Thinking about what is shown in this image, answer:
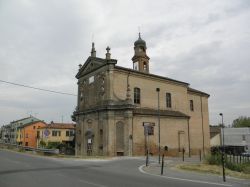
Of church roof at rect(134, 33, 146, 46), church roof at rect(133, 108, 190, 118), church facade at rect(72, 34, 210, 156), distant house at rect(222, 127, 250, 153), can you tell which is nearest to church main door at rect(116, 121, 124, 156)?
church facade at rect(72, 34, 210, 156)

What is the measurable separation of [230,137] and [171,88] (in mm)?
42643

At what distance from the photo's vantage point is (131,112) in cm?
3288

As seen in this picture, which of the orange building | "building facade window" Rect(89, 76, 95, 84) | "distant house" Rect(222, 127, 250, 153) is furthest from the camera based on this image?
the orange building

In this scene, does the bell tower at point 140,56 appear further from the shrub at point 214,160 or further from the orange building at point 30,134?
the orange building at point 30,134

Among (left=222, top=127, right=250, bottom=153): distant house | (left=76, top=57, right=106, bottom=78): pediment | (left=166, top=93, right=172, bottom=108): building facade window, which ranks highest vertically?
(left=76, top=57, right=106, bottom=78): pediment

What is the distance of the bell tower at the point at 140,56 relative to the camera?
4267 cm

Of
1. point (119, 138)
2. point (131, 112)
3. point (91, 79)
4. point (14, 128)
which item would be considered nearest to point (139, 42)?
point (91, 79)

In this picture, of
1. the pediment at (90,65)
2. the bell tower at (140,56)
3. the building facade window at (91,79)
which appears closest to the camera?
the pediment at (90,65)

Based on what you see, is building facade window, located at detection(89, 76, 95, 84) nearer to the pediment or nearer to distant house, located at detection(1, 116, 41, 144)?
the pediment

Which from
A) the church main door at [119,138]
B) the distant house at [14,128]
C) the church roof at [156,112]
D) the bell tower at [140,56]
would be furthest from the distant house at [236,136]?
the distant house at [14,128]

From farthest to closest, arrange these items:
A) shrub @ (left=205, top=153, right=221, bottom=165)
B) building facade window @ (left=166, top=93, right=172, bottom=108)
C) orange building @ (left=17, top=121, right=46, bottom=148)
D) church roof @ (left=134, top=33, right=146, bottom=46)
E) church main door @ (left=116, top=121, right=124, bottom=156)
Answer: orange building @ (left=17, top=121, right=46, bottom=148), church roof @ (left=134, top=33, right=146, bottom=46), building facade window @ (left=166, top=93, right=172, bottom=108), church main door @ (left=116, top=121, right=124, bottom=156), shrub @ (left=205, top=153, right=221, bottom=165)

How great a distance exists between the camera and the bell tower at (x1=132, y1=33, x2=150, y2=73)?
140ft

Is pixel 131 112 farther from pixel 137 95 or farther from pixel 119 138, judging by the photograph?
pixel 137 95

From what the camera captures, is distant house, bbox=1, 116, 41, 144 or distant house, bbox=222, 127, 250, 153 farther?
distant house, bbox=1, 116, 41, 144
